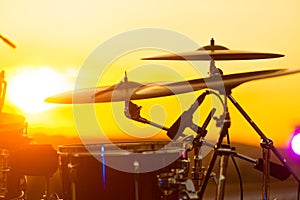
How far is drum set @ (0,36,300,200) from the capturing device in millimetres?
2588

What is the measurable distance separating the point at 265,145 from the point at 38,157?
1.19 m

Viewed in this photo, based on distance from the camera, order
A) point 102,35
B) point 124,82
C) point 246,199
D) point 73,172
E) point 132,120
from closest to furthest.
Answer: point 73,172 → point 124,82 → point 132,120 → point 102,35 → point 246,199

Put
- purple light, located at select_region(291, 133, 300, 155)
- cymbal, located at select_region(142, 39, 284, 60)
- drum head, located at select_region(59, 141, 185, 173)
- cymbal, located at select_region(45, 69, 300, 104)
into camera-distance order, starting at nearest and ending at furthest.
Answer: drum head, located at select_region(59, 141, 185, 173)
cymbal, located at select_region(45, 69, 300, 104)
cymbal, located at select_region(142, 39, 284, 60)
purple light, located at select_region(291, 133, 300, 155)

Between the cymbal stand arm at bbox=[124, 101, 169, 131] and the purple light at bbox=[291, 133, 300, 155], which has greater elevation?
the cymbal stand arm at bbox=[124, 101, 169, 131]

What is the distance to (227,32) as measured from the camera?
4.09 metres

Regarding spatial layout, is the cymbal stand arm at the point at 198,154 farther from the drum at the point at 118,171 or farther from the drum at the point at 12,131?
the drum at the point at 12,131

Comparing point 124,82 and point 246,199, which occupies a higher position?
point 124,82

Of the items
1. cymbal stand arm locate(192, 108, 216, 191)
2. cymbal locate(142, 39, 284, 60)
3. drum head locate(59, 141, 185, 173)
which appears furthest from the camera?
cymbal stand arm locate(192, 108, 216, 191)

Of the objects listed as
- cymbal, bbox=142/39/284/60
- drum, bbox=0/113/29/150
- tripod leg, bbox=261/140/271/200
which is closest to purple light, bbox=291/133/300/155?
tripod leg, bbox=261/140/271/200

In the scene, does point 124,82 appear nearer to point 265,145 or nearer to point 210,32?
point 265,145

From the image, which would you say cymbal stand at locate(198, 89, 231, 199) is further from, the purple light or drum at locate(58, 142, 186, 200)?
the purple light

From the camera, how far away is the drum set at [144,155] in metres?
2.59

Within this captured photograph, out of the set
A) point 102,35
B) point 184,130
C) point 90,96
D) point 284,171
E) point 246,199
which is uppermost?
point 102,35

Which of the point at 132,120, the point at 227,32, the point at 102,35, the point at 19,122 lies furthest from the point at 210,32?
the point at 19,122
